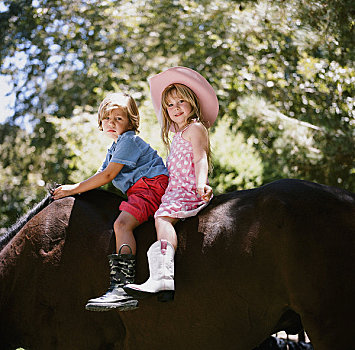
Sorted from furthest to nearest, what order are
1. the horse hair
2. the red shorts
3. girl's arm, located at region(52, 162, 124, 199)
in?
1. the horse hair
2. girl's arm, located at region(52, 162, 124, 199)
3. the red shorts

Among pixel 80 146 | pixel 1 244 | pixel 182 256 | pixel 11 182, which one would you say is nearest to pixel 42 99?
pixel 11 182

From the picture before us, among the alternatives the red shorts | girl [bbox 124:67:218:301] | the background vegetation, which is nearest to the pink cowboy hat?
girl [bbox 124:67:218:301]

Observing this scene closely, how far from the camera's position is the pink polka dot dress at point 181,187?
108 inches

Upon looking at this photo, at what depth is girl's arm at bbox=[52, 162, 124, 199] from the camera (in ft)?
9.85

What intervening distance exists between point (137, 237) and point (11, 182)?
9102 mm

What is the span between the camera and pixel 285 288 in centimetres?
247

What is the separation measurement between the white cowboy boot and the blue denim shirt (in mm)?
640

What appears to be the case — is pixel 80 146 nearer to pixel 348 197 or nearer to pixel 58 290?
pixel 58 290

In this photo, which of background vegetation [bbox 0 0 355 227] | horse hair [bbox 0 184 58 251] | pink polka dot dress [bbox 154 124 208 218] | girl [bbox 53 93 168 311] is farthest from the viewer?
background vegetation [bbox 0 0 355 227]

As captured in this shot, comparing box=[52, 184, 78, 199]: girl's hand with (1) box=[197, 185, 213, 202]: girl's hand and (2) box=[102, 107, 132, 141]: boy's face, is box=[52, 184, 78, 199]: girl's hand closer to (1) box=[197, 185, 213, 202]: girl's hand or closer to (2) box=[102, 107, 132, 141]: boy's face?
(2) box=[102, 107, 132, 141]: boy's face

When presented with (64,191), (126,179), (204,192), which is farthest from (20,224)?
(204,192)

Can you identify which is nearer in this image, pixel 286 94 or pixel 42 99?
pixel 286 94

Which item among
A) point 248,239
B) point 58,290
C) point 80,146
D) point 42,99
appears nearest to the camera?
point 248,239

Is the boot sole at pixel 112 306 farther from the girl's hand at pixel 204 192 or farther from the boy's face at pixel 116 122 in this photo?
the boy's face at pixel 116 122
